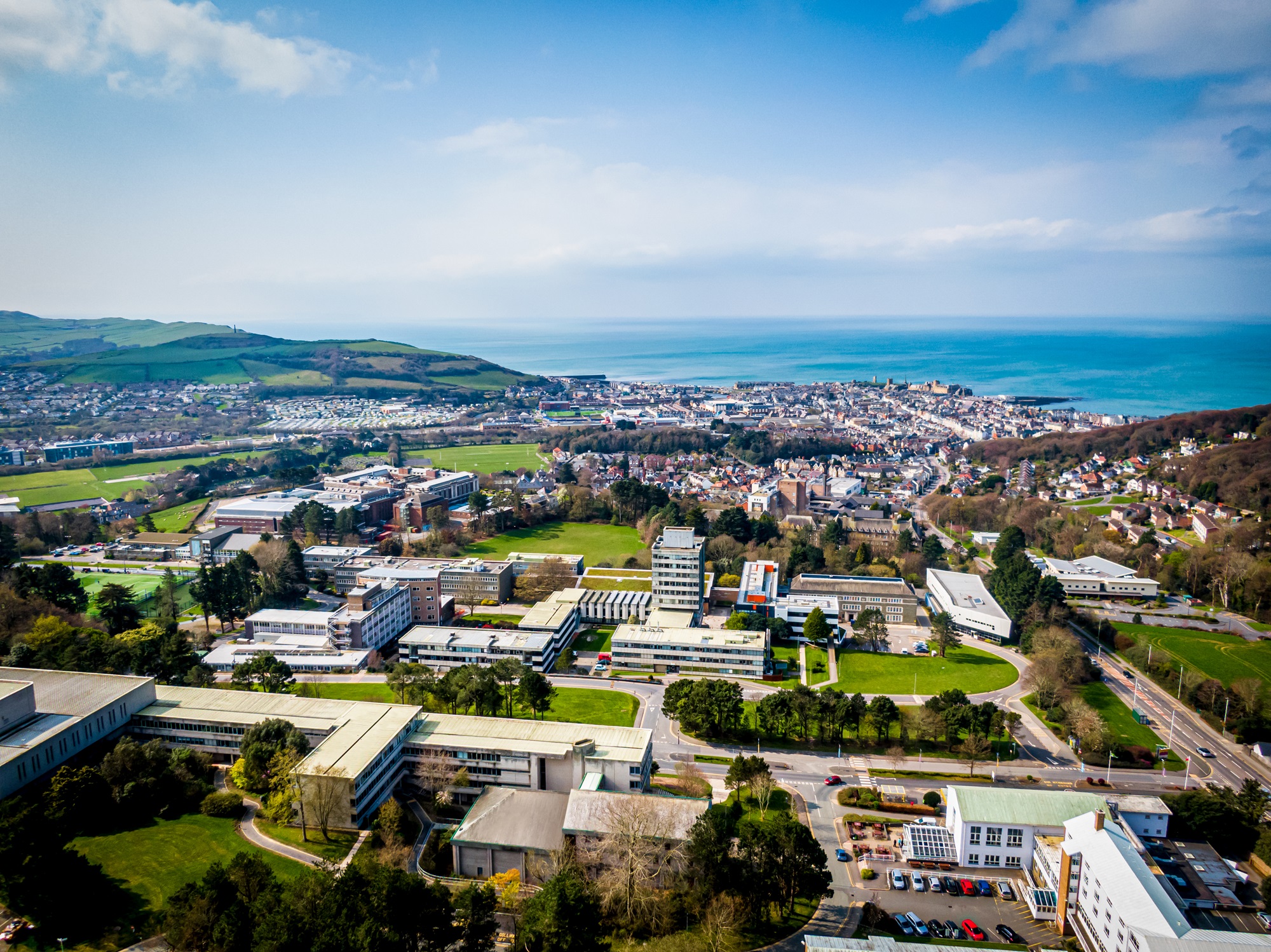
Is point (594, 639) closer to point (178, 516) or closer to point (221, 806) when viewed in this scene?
point (221, 806)

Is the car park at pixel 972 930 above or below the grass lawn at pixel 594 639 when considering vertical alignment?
above

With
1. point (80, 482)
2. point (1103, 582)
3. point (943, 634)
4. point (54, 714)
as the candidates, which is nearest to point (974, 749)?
point (943, 634)

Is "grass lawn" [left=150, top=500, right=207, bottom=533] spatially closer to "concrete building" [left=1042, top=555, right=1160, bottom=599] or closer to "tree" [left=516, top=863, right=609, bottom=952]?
"tree" [left=516, top=863, right=609, bottom=952]

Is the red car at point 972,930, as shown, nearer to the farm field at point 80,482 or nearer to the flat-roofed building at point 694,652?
the flat-roofed building at point 694,652

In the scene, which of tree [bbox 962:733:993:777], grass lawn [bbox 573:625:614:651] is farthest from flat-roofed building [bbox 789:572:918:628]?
tree [bbox 962:733:993:777]

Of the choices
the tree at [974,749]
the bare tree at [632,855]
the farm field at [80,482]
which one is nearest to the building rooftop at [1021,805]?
the tree at [974,749]

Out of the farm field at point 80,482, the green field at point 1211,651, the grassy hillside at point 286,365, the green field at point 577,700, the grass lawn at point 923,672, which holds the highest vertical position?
the grassy hillside at point 286,365
